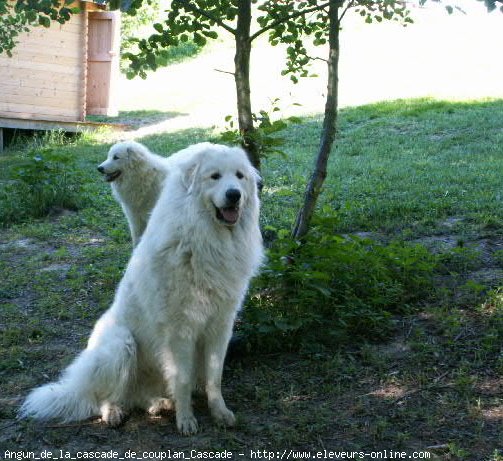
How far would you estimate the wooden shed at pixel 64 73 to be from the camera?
43.5ft

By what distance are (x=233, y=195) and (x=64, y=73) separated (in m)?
12.0

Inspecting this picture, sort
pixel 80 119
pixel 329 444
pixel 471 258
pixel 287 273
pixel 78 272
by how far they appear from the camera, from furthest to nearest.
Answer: pixel 80 119 < pixel 78 272 < pixel 471 258 < pixel 287 273 < pixel 329 444

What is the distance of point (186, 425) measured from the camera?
3.30 m

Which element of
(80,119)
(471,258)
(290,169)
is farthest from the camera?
(80,119)

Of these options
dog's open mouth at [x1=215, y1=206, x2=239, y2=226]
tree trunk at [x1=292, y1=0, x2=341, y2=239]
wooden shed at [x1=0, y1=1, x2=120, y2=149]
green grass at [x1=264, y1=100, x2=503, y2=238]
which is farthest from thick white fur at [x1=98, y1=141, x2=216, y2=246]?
wooden shed at [x1=0, y1=1, x2=120, y2=149]

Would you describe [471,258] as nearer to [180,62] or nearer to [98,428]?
[98,428]

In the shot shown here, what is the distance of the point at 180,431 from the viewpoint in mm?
3305

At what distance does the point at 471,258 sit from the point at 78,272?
3.54 metres

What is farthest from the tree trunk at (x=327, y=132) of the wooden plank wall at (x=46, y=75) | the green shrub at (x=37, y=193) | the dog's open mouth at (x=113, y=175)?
the wooden plank wall at (x=46, y=75)

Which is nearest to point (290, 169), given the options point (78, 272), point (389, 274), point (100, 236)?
point (100, 236)

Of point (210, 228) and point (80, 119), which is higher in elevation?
point (80, 119)

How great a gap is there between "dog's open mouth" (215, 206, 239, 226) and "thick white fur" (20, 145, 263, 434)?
1.3 inches

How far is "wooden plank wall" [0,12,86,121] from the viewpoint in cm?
1329

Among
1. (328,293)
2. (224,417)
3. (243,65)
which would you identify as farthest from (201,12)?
(224,417)
